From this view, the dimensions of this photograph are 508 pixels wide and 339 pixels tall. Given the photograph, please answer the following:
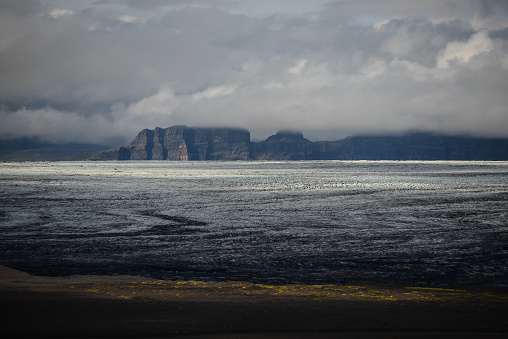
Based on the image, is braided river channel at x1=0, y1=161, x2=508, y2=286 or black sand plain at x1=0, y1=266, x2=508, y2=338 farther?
braided river channel at x1=0, y1=161, x2=508, y2=286

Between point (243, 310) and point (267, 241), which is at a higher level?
point (243, 310)

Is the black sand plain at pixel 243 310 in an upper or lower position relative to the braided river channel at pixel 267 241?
upper

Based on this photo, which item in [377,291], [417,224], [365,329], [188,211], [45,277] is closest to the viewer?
[365,329]

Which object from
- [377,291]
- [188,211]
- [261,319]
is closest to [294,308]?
[261,319]

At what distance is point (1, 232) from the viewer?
129 ft

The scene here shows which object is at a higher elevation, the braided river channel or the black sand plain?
the black sand plain

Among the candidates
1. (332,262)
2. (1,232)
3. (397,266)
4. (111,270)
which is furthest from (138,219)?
(397,266)

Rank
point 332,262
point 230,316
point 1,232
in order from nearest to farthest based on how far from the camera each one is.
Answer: point 230,316
point 332,262
point 1,232

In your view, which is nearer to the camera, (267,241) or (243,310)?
(243,310)

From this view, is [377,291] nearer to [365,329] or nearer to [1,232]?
[365,329]

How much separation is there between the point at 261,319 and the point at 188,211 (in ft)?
131

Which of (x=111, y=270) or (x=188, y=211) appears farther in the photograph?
(x=188, y=211)

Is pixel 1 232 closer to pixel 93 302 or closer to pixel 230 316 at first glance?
pixel 93 302

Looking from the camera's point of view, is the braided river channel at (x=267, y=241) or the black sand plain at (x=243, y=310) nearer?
the black sand plain at (x=243, y=310)
